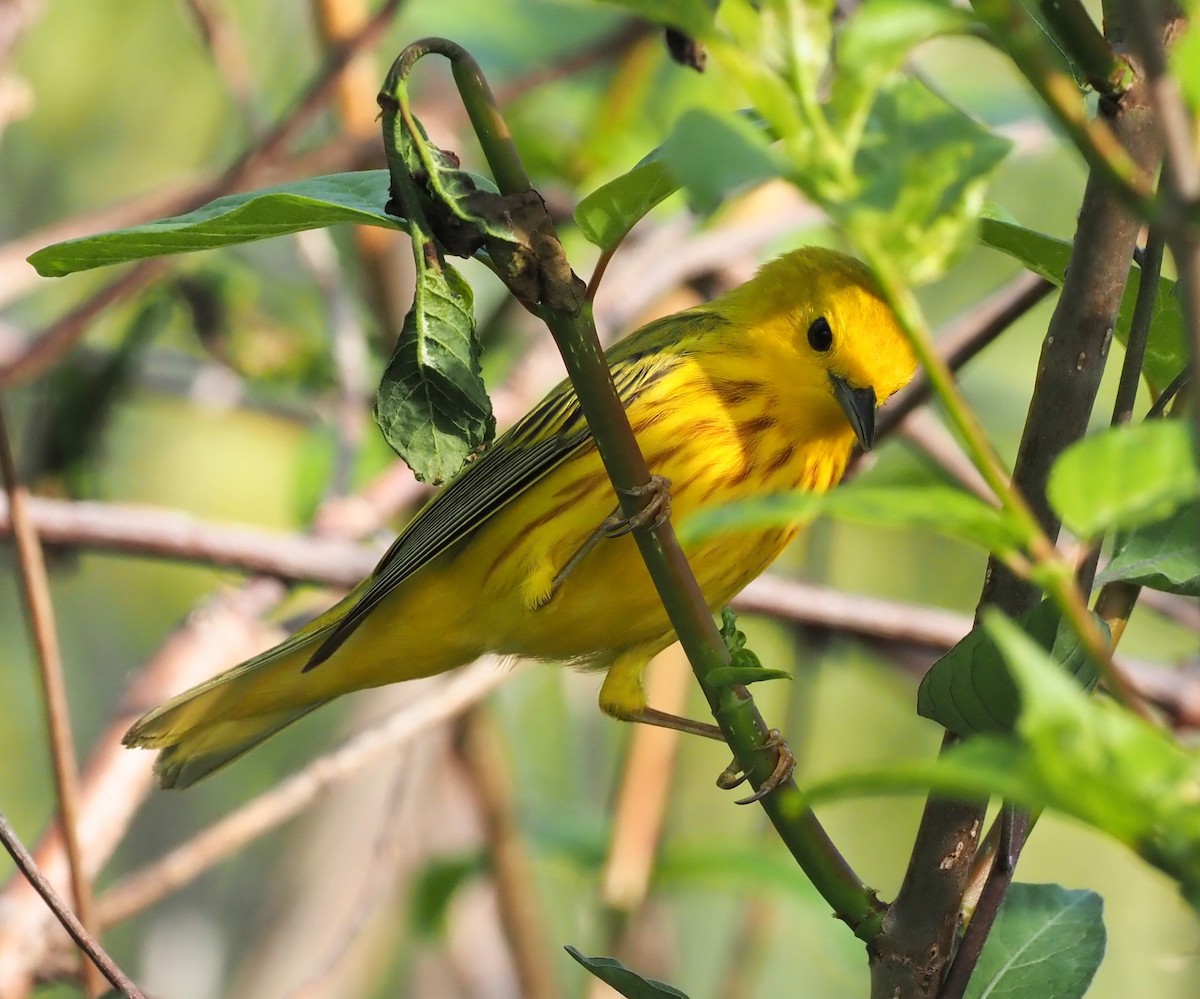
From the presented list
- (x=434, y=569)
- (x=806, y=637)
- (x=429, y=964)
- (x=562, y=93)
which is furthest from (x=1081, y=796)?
(x=562, y=93)

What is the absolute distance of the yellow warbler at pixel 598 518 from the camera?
9.40 ft

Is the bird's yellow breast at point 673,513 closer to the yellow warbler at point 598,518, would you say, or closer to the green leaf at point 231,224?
the yellow warbler at point 598,518

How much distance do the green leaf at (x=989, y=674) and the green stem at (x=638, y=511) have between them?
169mm

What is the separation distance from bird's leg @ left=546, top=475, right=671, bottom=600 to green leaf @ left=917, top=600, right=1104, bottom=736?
31cm

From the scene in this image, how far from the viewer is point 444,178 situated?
Answer: 4.40ft

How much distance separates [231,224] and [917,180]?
736mm

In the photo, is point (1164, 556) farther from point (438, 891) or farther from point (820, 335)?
point (438, 891)

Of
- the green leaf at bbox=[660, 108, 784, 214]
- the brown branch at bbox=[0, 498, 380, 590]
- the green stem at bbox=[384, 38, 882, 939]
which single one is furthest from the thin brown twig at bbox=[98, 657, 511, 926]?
the green leaf at bbox=[660, 108, 784, 214]

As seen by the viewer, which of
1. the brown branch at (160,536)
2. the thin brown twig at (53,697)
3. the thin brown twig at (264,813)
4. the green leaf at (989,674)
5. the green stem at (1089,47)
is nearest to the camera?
the green stem at (1089,47)

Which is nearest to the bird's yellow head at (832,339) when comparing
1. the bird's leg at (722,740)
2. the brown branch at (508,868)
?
the bird's leg at (722,740)

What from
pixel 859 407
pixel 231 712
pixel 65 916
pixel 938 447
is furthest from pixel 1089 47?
pixel 938 447

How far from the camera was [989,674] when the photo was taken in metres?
1.26

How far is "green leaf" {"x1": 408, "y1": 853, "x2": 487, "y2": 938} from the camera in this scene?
3.89 m

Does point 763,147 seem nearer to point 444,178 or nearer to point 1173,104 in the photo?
point 1173,104
